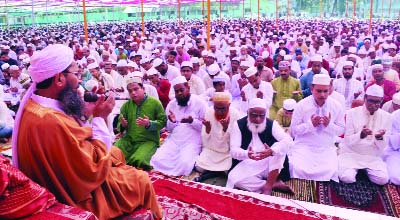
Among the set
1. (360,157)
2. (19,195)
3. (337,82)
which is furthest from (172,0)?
(19,195)

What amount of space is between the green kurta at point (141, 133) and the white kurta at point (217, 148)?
616mm

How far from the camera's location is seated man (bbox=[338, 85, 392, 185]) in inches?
163

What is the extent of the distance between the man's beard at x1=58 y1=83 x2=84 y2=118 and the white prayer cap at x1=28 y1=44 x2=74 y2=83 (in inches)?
4.8

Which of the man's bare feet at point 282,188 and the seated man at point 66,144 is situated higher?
the seated man at point 66,144

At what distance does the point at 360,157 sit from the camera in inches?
171

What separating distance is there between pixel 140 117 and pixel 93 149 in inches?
94.3

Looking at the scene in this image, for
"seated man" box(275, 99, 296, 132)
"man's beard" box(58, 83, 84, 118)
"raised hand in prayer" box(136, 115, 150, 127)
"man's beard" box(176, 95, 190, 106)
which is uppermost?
"man's beard" box(58, 83, 84, 118)

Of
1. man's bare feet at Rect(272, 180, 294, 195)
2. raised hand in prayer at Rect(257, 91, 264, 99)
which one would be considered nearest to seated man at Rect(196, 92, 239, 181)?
man's bare feet at Rect(272, 180, 294, 195)

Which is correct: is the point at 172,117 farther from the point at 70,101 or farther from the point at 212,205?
the point at 70,101

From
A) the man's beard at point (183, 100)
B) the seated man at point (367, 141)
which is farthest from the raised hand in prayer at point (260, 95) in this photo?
the seated man at point (367, 141)

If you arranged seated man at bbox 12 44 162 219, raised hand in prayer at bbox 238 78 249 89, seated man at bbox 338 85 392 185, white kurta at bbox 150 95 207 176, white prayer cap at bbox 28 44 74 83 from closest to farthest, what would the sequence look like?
seated man at bbox 12 44 162 219 → white prayer cap at bbox 28 44 74 83 → seated man at bbox 338 85 392 185 → white kurta at bbox 150 95 207 176 → raised hand in prayer at bbox 238 78 249 89

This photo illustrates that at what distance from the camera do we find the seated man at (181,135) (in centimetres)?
464

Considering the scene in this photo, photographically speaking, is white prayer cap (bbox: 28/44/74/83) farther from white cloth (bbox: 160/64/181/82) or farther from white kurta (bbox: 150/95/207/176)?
white cloth (bbox: 160/64/181/82)

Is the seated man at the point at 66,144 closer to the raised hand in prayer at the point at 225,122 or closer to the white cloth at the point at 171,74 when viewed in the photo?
the raised hand in prayer at the point at 225,122
